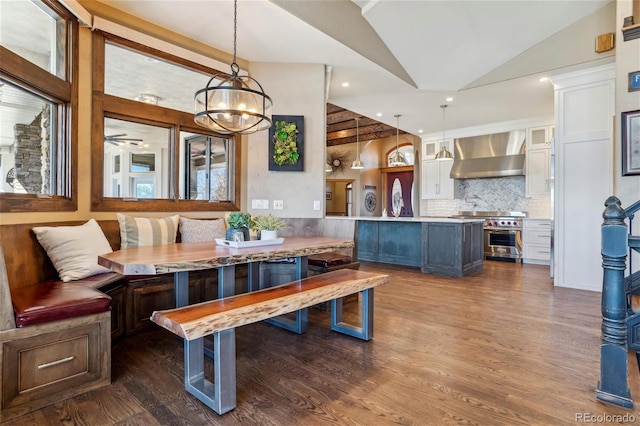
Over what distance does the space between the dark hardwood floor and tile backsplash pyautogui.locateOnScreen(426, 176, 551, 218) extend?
411 cm

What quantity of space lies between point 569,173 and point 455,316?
269 cm

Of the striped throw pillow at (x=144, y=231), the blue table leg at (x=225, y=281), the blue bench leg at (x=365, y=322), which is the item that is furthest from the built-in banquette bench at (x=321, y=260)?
the blue table leg at (x=225, y=281)

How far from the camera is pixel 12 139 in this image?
7.68ft

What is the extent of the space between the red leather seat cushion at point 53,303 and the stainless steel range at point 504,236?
6.80m

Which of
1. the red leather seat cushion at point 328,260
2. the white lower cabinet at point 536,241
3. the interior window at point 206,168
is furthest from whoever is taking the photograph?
the white lower cabinet at point 536,241

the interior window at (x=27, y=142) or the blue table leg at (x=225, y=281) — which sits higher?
the interior window at (x=27, y=142)

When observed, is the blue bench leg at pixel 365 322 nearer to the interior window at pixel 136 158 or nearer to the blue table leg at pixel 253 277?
the blue table leg at pixel 253 277

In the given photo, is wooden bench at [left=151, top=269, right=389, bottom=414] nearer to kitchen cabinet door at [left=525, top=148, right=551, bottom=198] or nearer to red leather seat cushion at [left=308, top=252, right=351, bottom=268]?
red leather seat cushion at [left=308, top=252, right=351, bottom=268]

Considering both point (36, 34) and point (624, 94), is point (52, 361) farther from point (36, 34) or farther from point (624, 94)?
point (624, 94)

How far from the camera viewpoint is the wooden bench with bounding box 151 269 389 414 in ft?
Answer: 5.33

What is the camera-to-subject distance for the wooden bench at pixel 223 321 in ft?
5.33

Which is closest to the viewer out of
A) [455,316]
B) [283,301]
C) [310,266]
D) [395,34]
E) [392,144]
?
[283,301]

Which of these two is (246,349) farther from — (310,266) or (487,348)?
(487,348)

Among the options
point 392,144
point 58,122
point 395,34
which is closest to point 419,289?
point 395,34
